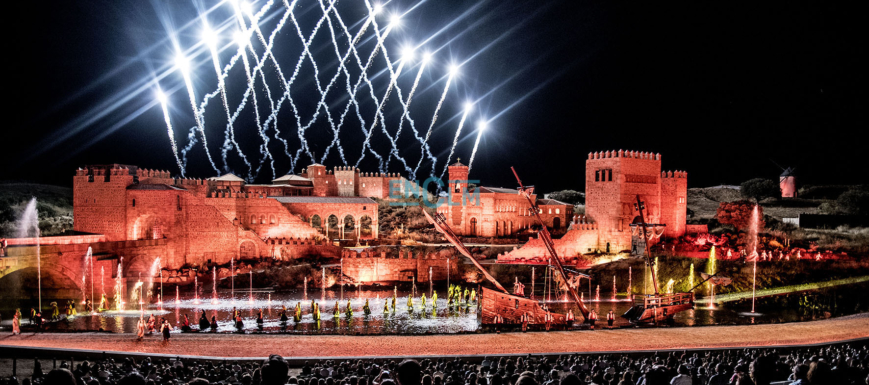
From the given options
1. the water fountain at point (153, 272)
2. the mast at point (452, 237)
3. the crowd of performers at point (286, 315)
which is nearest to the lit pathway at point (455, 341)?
the crowd of performers at point (286, 315)

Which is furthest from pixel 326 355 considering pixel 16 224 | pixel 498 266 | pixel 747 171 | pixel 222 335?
pixel 747 171

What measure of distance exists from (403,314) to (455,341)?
7372mm

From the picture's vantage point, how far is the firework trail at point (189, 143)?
53688 mm

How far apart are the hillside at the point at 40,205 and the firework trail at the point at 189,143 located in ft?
36.7

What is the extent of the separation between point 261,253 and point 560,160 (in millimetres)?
35919

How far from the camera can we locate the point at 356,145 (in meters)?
62.0

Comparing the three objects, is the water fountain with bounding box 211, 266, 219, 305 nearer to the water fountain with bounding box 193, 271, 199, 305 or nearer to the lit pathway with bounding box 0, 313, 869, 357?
the water fountain with bounding box 193, 271, 199, 305

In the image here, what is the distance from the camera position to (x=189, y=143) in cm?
5500

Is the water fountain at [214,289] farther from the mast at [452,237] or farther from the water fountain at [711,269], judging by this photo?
the water fountain at [711,269]

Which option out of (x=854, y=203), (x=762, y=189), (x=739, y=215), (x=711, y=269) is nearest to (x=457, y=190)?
(x=739, y=215)

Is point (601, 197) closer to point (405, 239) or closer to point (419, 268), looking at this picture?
point (419, 268)

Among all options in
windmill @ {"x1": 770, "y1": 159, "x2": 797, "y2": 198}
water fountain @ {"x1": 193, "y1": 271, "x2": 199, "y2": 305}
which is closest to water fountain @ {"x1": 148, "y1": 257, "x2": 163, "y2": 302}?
water fountain @ {"x1": 193, "y1": 271, "x2": 199, "y2": 305}

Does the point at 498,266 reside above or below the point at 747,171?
below

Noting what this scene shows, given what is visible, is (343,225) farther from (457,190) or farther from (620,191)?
(620,191)
